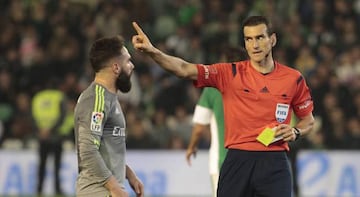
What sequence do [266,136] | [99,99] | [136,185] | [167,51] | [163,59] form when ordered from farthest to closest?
[167,51] → [136,185] → [266,136] → [99,99] → [163,59]

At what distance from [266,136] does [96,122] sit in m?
1.27

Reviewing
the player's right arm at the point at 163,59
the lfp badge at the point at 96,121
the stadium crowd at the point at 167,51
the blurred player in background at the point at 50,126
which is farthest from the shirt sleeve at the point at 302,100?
the stadium crowd at the point at 167,51

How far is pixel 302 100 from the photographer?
782 centimetres

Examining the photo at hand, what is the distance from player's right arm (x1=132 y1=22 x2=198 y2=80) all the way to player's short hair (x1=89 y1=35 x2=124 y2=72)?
1.56 feet

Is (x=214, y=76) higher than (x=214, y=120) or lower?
higher

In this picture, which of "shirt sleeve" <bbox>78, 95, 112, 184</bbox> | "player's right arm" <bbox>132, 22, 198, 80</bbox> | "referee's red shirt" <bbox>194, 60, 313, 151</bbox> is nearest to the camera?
"player's right arm" <bbox>132, 22, 198, 80</bbox>

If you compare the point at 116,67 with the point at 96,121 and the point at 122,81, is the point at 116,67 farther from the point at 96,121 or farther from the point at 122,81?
the point at 96,121

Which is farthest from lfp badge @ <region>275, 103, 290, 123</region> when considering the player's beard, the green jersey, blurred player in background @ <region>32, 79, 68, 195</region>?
blurred player in background @ <region>32, 79, 68, 195</region>

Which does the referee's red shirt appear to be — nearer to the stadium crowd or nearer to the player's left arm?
the player's left arm

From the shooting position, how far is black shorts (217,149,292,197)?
7496 mm

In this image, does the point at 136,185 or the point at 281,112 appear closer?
the point at 281,112

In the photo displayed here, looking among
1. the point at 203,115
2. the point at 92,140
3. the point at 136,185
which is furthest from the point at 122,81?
the point at 203,115

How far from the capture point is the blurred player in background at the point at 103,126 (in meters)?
7.27

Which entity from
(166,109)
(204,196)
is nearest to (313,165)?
(204,196)
